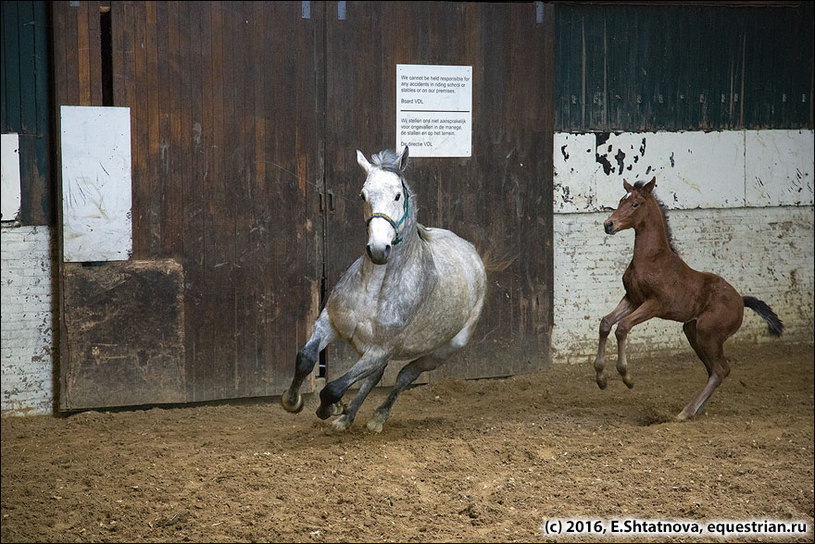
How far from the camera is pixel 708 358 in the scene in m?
5.84

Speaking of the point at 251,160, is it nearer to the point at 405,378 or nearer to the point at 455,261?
the point at 455,261

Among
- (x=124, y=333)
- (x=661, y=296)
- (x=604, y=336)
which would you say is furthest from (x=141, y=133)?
(x=661, y=296)

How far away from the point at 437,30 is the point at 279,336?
7.63 ft

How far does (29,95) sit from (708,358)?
439 centimetres

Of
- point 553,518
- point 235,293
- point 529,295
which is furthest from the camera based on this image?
point 529,295

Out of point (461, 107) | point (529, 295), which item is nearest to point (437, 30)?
point (461, 107)

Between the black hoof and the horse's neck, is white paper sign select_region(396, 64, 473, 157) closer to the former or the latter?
the horse's neck

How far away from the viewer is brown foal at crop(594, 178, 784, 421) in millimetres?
5391

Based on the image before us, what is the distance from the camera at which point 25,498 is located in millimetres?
4602

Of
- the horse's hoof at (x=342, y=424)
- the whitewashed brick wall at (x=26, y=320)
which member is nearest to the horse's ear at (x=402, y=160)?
the horse's hoof at (x=342, y=424)

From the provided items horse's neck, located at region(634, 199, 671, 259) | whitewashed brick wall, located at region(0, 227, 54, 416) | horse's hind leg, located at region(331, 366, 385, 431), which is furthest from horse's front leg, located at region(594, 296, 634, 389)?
whitewashed brick wall, located at region(0, 227, 54, 416)

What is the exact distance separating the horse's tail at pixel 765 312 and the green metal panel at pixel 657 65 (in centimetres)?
162

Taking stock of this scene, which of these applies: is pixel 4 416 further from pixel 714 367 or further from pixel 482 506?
pixel 714 367

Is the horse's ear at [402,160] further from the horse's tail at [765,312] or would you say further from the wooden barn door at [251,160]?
the horse's tail at [765,312]
